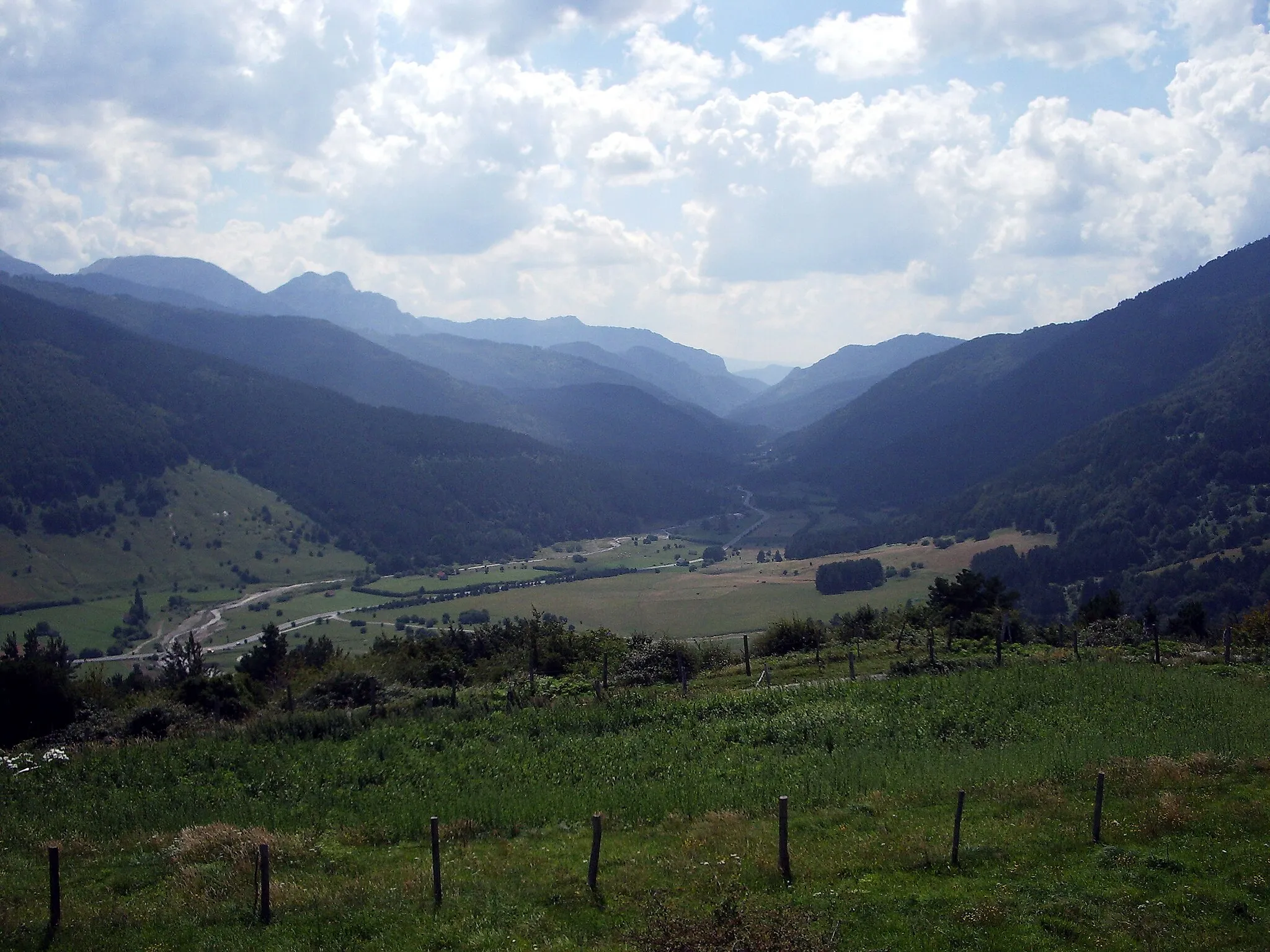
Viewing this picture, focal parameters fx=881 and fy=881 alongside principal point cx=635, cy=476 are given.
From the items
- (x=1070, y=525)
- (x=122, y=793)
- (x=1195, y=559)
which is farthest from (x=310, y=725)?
(x=1070, y=525)

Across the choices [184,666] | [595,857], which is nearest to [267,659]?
[184,666]

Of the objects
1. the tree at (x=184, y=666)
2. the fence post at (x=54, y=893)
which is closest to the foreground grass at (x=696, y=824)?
the fence post at (x=54, y=893)

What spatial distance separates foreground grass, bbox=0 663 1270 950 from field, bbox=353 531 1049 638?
60.8 m

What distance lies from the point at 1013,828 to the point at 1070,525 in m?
148

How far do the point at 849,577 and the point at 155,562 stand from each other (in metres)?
126

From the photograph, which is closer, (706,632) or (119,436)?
(706,632)

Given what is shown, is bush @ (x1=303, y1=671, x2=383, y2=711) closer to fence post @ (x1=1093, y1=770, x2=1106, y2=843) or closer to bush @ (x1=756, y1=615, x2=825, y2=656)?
bush @ (x1=756, y1=615, x2=825, y2=656)

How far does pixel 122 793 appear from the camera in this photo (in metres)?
20.9

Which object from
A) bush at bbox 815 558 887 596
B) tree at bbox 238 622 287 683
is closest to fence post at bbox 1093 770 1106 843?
tree at bbox 238 622 287 683

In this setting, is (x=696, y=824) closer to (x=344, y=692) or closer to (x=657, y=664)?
(x=657, y=664)

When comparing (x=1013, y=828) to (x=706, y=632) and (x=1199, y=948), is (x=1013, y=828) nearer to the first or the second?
(x=1199, y=948)

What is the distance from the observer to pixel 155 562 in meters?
164

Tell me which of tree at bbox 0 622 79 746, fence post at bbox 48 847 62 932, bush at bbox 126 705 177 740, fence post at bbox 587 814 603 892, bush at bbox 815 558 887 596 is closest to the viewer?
fence post at bbox 48 847 62 932

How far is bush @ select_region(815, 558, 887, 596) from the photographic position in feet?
410
